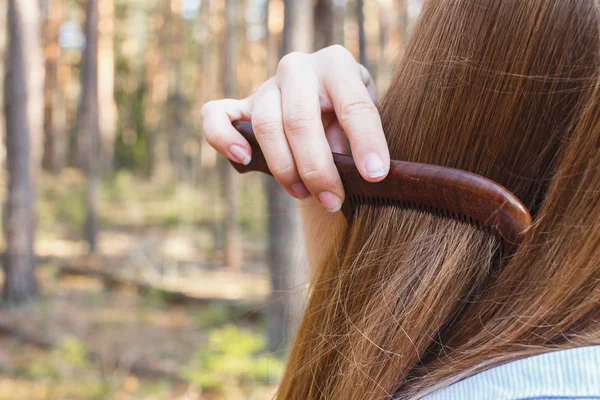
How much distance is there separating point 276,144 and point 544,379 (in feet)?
1.78

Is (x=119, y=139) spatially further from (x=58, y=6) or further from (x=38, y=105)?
(x=38, y=105)

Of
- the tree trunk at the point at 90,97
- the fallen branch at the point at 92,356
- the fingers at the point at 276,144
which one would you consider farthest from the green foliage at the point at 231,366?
the tree trunk at the point at 90,97

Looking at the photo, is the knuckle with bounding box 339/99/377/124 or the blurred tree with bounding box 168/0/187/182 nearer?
the knuckle with bounding box 339/99/377/124

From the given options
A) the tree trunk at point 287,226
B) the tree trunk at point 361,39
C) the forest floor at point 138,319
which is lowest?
the forest floor at point 138,319

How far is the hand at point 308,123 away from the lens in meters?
0.92

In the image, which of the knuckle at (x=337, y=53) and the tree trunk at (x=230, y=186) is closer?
the knuckle at (x=337, y=53)

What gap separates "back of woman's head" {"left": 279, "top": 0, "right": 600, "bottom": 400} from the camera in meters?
0.74

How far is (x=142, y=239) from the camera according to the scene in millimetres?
15992

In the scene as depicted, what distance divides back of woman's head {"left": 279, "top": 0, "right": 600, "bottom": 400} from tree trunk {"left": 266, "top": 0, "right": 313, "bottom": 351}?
12.7 ft

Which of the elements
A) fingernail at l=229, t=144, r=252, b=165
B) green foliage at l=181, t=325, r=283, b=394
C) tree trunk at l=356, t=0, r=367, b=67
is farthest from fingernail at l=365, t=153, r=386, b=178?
tree trunk at l=356, t=0, r=367, b=67

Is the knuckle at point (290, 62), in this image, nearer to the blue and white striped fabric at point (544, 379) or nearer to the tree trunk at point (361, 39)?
the blue and white striped fabric at point (544, 379)

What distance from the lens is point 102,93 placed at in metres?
18.2

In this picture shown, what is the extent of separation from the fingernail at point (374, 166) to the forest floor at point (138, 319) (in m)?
0.40

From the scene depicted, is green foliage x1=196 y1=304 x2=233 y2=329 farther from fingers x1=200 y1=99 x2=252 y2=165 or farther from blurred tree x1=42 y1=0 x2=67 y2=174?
blurred tree x1=42 y1=0 x2=67 y2=174
